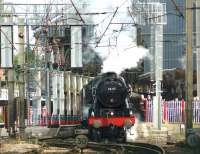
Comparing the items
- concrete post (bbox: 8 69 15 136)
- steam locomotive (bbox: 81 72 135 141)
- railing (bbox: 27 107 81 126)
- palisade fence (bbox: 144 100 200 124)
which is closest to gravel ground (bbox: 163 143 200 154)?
steam locomotive (bbox: 81 72 135 141)

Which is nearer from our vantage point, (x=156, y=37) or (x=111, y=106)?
(x=111, y=106)

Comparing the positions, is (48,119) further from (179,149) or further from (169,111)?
(179,149)

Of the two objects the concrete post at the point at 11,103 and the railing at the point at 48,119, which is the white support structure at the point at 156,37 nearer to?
the railing at the point at 48,119

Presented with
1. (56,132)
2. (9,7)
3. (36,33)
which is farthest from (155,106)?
(9,7)

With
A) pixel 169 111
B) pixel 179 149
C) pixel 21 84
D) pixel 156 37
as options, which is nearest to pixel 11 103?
pixel 21 84

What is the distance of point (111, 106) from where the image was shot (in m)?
22.9

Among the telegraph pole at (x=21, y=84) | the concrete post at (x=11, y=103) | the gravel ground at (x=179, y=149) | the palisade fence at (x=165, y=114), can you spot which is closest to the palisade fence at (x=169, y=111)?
the palisade fence at (x=165, y=114)

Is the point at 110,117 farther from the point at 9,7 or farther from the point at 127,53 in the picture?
the point at 9,7

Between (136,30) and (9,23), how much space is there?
600 cm

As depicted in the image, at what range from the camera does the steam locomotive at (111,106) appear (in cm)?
2267

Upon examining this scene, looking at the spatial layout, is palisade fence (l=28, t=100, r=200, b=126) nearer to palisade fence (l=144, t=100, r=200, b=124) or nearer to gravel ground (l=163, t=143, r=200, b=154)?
palisade fence (l=144, t=100, r=200, b=124)

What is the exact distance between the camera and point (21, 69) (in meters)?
25.9

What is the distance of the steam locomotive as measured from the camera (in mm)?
22672

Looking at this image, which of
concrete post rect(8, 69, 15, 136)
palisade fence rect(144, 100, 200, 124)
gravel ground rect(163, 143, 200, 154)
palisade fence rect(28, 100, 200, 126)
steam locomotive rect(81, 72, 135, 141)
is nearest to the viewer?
gravel ground rect(163, 143, 200, 154)
